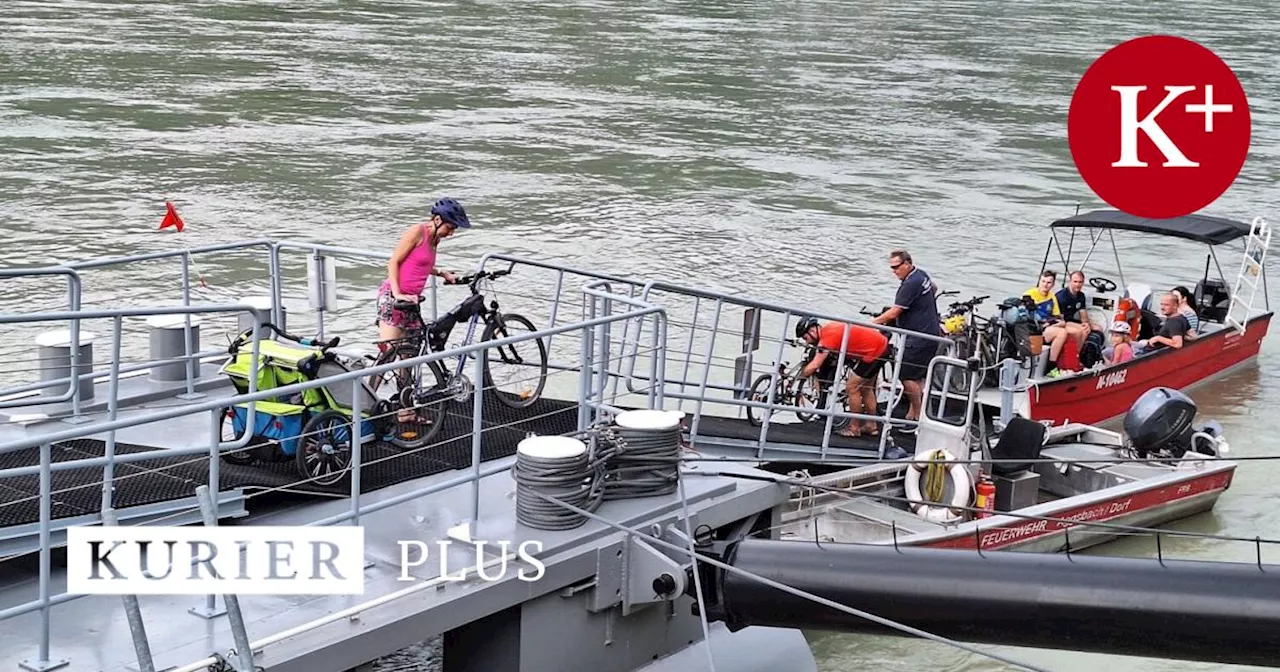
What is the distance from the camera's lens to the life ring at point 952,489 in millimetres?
13289

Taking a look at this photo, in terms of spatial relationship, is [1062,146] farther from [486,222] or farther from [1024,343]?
[1024,343]

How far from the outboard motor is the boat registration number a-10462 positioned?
253cm

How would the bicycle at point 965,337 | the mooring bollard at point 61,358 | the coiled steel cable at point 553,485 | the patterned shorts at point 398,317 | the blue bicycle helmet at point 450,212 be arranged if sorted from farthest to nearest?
the bicycle at point 965,337
the patterned shorts at point 398,317
the blue bicycle helmet at point 450,212
the mooring bollard at point 61,358
the coiled steel cable at point 553,485

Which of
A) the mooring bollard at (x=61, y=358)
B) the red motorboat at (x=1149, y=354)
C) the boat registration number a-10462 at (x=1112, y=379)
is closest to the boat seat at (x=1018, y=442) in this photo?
the red motorboat at (x=1149, y=354)

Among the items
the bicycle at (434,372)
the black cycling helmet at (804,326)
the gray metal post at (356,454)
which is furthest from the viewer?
the black cycling helmet at (804,326)

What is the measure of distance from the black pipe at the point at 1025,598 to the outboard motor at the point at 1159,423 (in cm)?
702

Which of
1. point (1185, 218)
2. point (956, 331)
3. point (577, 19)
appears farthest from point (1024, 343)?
point (577, 19)

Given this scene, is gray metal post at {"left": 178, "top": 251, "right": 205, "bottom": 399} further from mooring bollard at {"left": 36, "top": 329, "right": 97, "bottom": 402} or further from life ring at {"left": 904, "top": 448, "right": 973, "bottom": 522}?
life ring at {"left": 904, "top": 448, "right": 973, "bottom": 522}

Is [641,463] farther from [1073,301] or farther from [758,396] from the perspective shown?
[1073,301]

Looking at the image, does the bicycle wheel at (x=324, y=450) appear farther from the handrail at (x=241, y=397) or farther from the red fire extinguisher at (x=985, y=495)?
the red fire extinguisher at (x=985, y=495)

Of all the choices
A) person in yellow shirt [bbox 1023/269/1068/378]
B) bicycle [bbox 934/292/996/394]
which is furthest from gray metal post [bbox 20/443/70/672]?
person in yellow shirt [bbox 1023/269/1068/378]

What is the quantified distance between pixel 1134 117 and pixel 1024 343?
19838 millimetres

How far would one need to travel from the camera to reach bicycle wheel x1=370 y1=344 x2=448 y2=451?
35.2 feet

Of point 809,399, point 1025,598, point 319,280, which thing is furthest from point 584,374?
point 809,399
